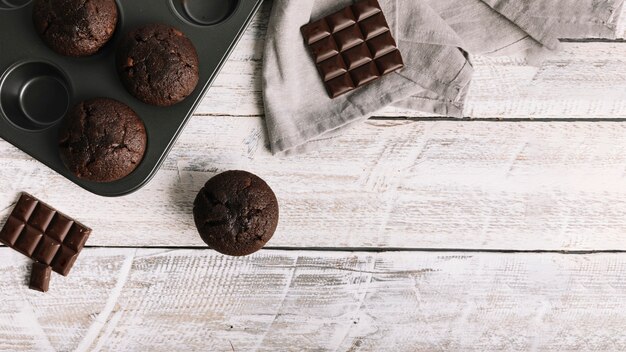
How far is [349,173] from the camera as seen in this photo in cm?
205

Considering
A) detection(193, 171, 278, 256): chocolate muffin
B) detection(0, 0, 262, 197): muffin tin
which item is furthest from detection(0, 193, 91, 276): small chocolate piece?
detection(193, 171, 278, 256): chocolate muffin

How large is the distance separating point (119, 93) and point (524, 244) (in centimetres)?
149

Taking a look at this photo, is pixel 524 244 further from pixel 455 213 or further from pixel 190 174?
pixel 190 174

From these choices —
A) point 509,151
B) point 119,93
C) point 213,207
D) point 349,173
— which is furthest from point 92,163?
point 509,151

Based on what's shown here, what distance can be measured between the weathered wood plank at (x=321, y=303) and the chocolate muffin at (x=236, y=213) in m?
0.20

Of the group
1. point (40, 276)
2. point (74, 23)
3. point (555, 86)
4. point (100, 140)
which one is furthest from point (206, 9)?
point (555, 86)

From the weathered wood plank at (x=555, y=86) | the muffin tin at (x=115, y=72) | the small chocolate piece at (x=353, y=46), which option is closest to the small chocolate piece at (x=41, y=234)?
the muffin tin at (x=115, y=72)

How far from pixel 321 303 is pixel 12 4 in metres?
1.42

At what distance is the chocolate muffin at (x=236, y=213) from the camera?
1.83 m

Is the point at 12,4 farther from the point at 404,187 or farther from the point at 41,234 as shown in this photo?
the point at 404,187

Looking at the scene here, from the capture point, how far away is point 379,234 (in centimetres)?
208

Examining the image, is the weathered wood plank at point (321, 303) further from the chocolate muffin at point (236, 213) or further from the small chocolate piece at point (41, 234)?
the chocolate muffin at point (236, 213)

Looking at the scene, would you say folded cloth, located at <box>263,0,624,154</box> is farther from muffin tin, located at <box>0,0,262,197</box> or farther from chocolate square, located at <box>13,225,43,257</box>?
chocolate square, located at <box>13,225,43,257</box>

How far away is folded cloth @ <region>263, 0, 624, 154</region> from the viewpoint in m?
1.93
